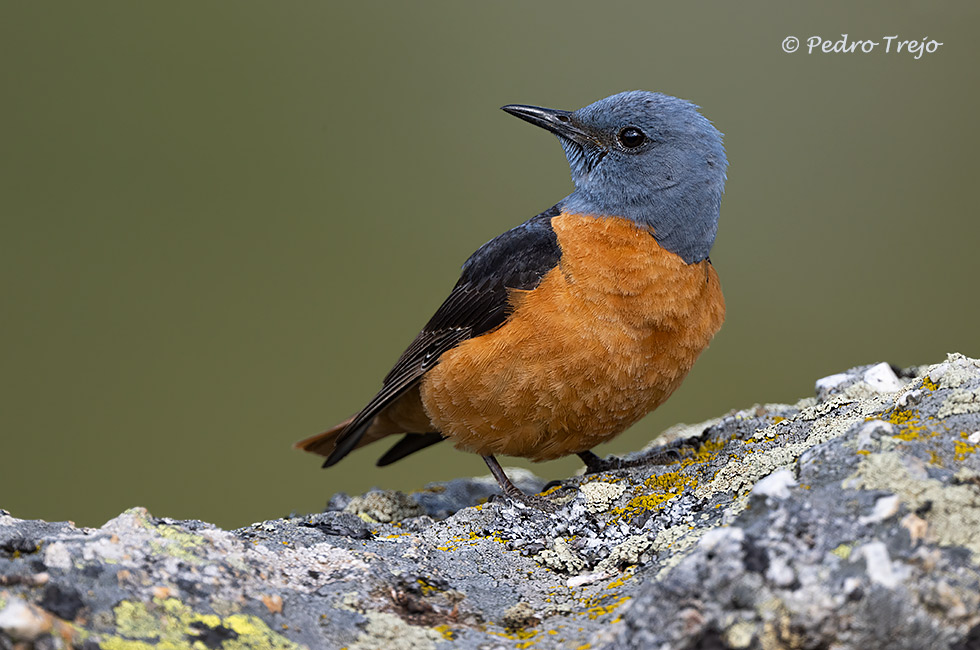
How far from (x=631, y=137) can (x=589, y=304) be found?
1187 mm

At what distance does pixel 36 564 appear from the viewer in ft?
7.70

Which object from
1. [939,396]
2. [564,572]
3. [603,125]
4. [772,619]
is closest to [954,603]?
[772,619]

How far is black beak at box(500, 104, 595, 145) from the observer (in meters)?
5.02

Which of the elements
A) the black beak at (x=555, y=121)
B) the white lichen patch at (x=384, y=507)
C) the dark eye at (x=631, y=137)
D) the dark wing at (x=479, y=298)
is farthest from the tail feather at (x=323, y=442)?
the dark eye at (x=631, y=137)

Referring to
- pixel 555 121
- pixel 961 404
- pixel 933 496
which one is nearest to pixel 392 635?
pixel 933 496

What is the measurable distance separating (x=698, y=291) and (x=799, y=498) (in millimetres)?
2329

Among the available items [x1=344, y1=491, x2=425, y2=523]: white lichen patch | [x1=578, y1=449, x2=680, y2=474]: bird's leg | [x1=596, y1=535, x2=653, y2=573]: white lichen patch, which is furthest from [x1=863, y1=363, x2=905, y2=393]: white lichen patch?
[x1=344, y1=491, x2=425, y2=523]: white lichen patch

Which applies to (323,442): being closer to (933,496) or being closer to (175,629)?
(175,629)

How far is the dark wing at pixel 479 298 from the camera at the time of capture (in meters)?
4.57

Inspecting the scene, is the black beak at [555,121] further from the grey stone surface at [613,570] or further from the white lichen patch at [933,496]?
the white lichen patch at [933,496]

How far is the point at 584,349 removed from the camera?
4219mm

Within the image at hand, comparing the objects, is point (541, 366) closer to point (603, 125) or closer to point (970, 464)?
point (603, 125)

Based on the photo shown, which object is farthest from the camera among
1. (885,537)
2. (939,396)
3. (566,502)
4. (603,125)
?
(603,125)

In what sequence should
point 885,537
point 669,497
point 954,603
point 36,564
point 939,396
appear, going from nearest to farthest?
point 954,603 → point 885,537 → point 36,564 → point 939,396 → point 669,497
